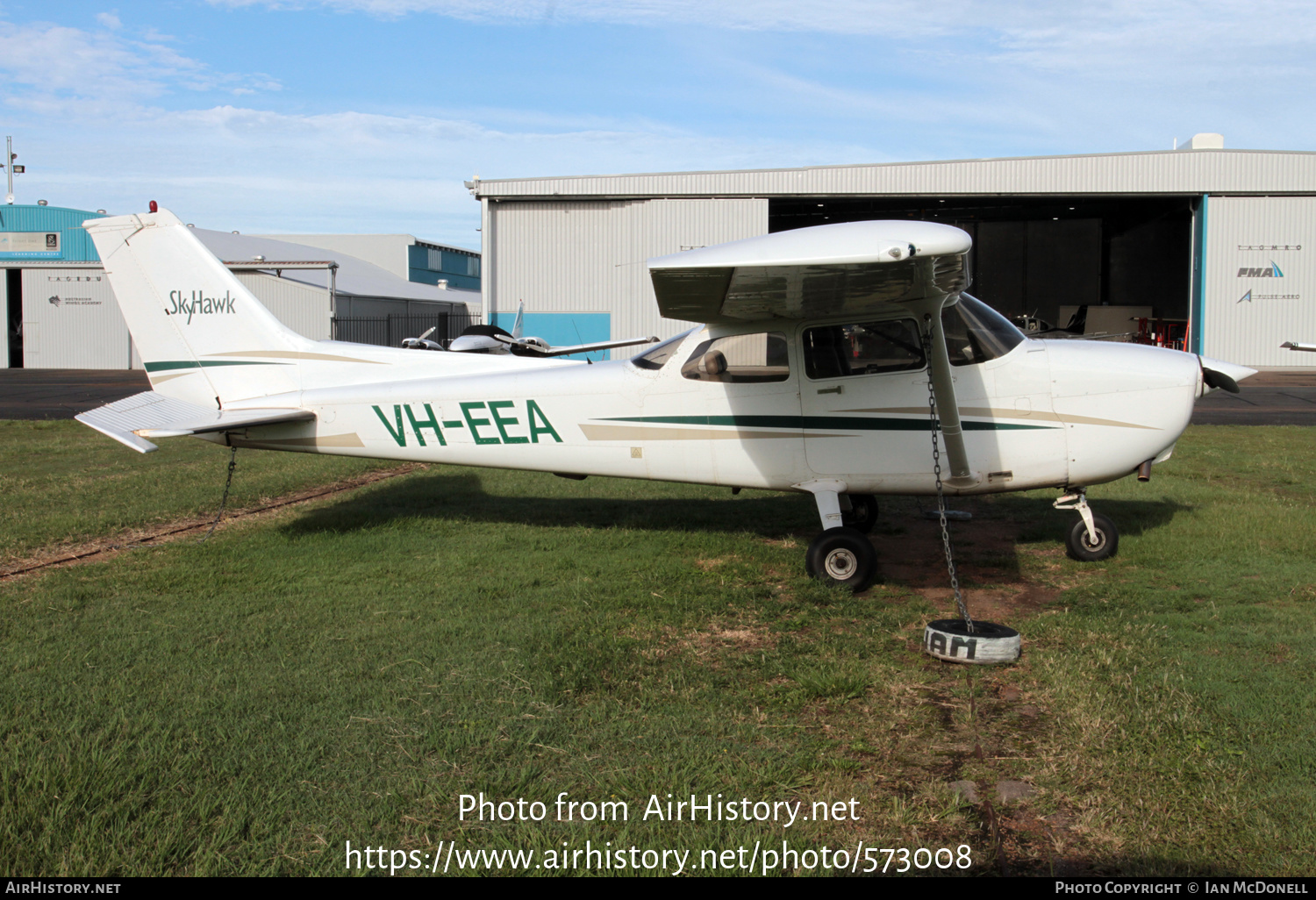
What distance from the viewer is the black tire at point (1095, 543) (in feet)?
22.5

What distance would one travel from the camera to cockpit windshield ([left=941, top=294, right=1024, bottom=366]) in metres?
6.43

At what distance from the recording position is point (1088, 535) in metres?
6.89

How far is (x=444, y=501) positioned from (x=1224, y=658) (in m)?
6.78

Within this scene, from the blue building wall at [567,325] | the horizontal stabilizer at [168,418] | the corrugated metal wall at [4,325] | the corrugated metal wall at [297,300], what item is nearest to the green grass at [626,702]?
the horizontal stabilizer at [168,418]

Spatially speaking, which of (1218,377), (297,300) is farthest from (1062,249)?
(1218,377)

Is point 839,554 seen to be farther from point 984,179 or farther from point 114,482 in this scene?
point 984,179

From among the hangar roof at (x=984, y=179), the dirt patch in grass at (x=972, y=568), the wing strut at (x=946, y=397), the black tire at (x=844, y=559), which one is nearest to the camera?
the dirt patch in grass at (x=972, y=568)

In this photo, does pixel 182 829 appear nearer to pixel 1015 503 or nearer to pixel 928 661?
pixel 928 661

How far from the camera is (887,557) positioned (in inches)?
283

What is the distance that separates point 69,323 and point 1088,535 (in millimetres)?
41378

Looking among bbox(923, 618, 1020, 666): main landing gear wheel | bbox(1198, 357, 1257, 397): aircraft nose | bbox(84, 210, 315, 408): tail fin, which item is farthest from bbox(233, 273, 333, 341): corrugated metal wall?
bbox(923, 618, 1020, 666): main landing gear wheel

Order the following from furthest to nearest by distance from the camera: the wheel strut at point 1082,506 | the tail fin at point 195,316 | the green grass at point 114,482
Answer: the green grass at point 114,482 → the tail fin at point 195,316 → the wheel strut at point 1082,506

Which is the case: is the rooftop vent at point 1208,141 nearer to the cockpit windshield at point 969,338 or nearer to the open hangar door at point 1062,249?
the open hangar door at point 1062,249

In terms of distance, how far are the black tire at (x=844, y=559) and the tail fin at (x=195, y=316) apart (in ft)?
14.4
